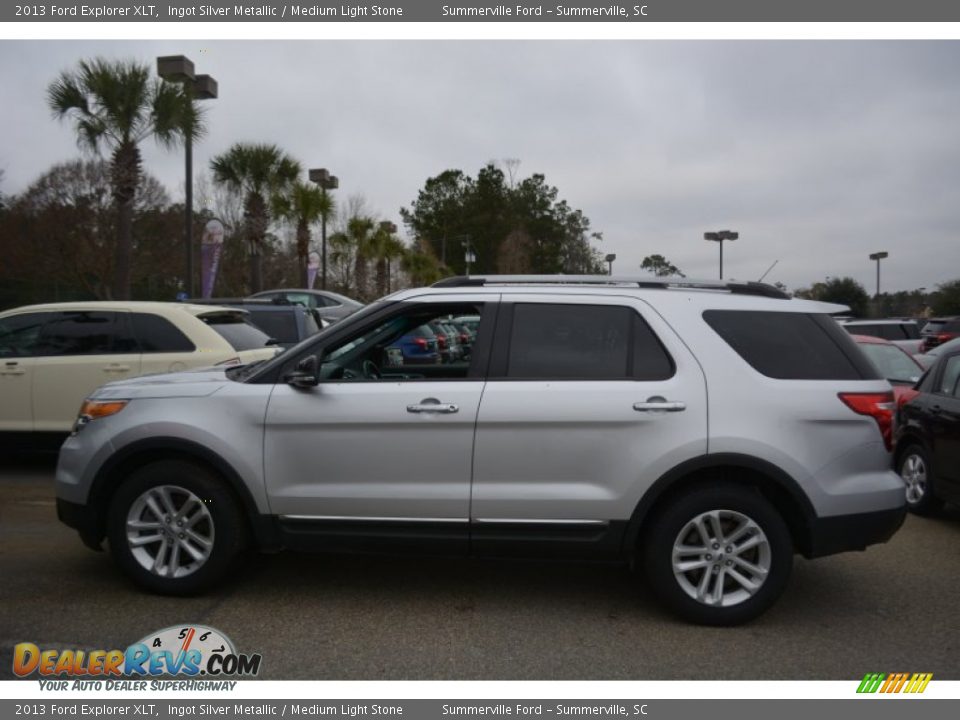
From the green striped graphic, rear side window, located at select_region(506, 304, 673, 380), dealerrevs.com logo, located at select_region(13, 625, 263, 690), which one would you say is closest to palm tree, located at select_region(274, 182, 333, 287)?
rear side window, located at select_region(506, 304, 673, 380)

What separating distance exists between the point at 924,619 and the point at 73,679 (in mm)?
4482

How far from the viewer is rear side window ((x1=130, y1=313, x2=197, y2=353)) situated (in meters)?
8.08

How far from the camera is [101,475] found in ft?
15.6

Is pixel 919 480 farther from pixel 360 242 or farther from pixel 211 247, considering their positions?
pixel 360 242

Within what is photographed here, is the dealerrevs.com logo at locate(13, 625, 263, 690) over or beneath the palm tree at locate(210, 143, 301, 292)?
beneath

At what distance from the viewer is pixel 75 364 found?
8070 mm

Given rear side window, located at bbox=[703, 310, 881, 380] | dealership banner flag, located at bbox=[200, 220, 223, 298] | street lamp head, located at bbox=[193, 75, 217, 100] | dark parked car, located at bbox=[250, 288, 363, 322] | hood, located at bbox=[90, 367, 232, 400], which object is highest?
street lamp head, located at bbox=[193, 75, 217, 100]

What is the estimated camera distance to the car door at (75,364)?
8023mm

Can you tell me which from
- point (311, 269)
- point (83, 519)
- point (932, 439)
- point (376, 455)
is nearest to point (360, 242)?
point (311, 269)

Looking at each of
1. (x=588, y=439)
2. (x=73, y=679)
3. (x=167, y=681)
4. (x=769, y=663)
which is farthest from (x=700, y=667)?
(x=73, y=679)

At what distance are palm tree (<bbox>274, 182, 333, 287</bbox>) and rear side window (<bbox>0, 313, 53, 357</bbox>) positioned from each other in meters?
20.6

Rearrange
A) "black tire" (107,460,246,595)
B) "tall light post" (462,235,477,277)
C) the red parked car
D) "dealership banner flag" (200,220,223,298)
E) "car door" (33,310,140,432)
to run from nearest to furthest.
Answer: "black tire" (107,460,246,595) < "car door" (33,310,140,432) < the red parked car < "dealership banner flag" (200,220,223,298) < "tall light post" (462,235,477,277)

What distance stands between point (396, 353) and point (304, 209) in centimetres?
2545

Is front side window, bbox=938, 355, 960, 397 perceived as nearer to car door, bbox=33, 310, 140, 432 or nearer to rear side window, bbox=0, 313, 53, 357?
car door, bbox=33, 310, 140, 432
